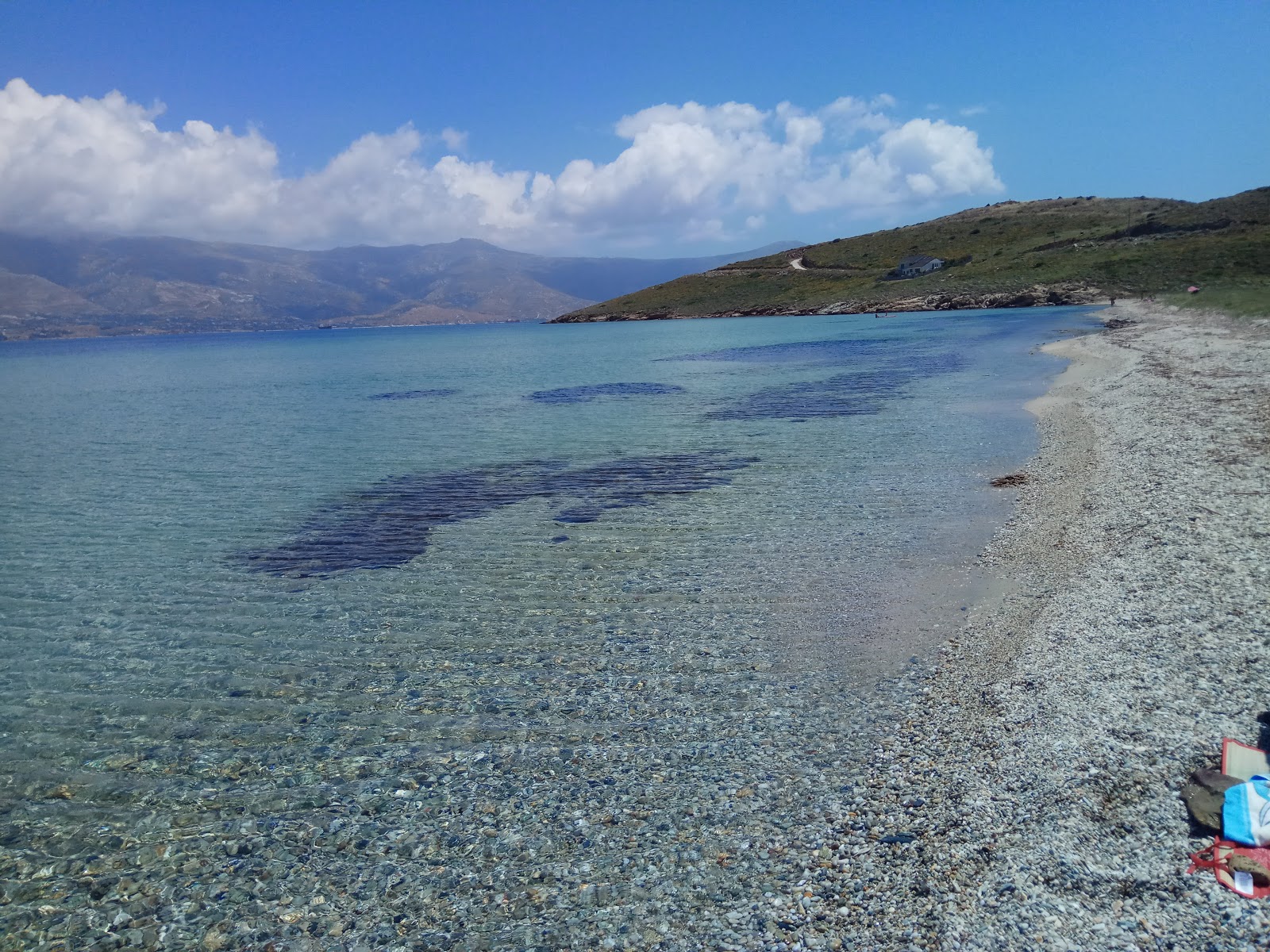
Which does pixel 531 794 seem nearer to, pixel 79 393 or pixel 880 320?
pixel 79 393

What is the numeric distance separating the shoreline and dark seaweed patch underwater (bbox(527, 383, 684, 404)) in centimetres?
2908

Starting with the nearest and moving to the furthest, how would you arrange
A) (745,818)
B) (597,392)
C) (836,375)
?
1. (745,818)
2. (597,392)
3. (836,375)

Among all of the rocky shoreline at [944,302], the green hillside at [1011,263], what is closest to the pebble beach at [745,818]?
the green hillside at [1011,263]

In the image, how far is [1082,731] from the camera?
758 cm

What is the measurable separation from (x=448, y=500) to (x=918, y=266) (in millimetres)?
131894

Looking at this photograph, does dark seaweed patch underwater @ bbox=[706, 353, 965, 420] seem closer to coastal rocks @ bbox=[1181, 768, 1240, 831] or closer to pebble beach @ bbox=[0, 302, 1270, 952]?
pebble beach @ bbox=[0, 302, 1270, 952]

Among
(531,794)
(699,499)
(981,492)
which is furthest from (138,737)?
(981,492)

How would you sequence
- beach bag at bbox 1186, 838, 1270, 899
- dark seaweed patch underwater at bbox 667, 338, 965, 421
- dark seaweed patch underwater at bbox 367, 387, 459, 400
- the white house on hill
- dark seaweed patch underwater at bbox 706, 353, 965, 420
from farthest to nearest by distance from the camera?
the white house on hill, dark seaweed patch underwater at bbox 367, 387, 459, 400, dark seaweed patch underwater at bbox 667, 338, 965, 421, dark seaweed patch underwater at bbox 706, 353, 965, 420, beach bag at bbox 1186, 838, 1270, 899

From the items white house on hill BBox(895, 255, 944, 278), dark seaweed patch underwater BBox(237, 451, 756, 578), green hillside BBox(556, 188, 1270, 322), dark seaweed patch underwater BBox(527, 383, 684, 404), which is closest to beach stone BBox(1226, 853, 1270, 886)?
dark seaweed patch underwater BBox(237, 451, 756, 578)

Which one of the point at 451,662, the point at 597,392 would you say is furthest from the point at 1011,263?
the point at 451,662

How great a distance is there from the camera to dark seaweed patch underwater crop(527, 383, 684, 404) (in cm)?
4275

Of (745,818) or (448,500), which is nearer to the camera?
(745,818)

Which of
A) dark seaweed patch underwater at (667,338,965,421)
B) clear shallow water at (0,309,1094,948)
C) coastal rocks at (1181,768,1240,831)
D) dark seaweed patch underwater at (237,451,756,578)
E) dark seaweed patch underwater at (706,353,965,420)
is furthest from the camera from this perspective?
dark seaweed patch underwater at (667,338,965,421)

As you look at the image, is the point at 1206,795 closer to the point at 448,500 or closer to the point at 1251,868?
the point at 1251,868
